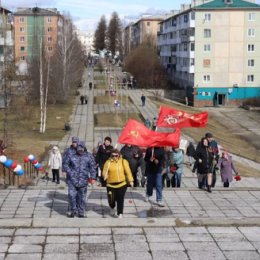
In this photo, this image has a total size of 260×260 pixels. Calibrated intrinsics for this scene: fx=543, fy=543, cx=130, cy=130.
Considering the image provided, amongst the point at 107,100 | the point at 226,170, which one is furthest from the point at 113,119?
the point at 226,170

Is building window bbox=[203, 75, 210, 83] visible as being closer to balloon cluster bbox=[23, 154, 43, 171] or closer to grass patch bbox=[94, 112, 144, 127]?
grass patch bbox=[94, 112, 144, 127]

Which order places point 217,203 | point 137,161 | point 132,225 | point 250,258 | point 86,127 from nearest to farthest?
point 250,258 < point 132,225 < point 217,203 < point 137,161 < point 86,127

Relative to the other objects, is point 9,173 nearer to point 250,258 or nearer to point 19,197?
point 19,197

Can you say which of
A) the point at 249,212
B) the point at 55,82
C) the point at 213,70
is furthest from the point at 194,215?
the point at 213,70

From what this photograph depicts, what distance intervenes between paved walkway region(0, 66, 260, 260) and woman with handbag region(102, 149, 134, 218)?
446 millimetres

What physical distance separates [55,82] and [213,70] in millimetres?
23517

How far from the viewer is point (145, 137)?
40.4 ft

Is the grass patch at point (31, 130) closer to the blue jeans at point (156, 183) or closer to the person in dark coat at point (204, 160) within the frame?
the person in dark coat at point (204, 160)

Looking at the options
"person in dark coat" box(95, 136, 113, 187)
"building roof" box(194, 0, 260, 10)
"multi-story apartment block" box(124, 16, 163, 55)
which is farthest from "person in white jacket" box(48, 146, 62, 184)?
"multi-story apartment block" box(124, 16, 163, 55)

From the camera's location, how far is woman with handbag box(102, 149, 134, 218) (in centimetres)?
1053

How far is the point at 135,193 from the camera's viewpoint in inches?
521

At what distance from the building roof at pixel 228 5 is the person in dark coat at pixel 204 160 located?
5896 centimetres

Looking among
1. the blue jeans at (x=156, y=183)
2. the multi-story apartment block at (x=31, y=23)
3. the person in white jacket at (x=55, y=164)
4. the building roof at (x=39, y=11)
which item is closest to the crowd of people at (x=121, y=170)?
the blue jeans at (x=156, y=183)

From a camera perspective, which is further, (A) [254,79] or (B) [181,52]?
(B) [181,52]
